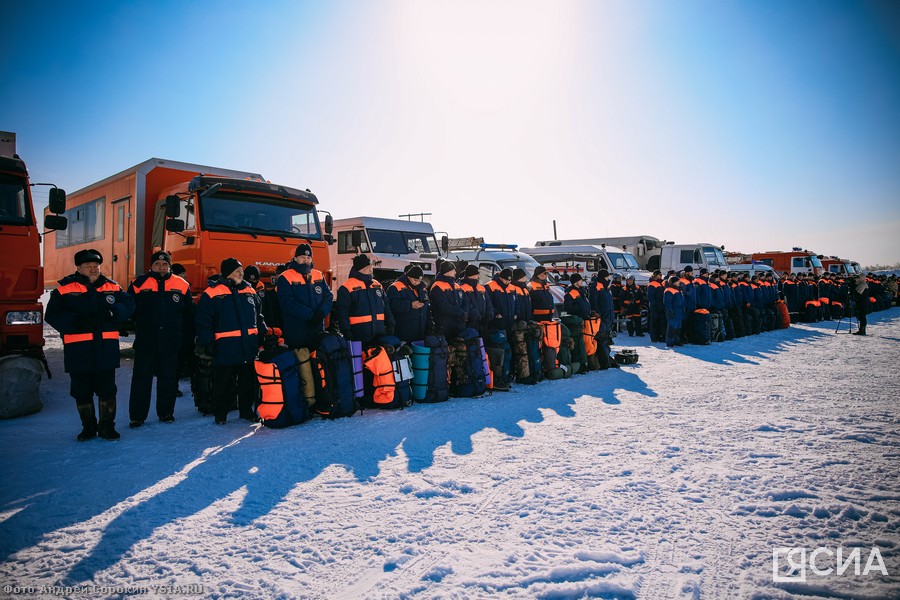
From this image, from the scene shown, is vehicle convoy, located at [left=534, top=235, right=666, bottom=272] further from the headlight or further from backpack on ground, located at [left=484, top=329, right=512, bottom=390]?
the headlight

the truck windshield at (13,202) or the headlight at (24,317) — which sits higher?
the truck windshield at (13,202)

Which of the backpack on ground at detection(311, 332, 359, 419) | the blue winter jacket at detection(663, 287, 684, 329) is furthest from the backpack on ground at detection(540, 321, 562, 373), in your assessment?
the blue winter jacket at detection(663, 287, 684, 329)

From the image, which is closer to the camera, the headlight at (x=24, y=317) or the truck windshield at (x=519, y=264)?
the headlight at (x=24, y=317)

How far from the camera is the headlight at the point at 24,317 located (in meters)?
5.68

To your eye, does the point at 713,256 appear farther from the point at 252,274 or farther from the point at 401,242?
the point at 252,274

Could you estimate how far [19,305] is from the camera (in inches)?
226

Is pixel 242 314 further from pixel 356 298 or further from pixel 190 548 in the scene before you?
pixel 190 548

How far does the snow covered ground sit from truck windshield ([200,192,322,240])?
3.17 meters

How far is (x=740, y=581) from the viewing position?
2.60 m

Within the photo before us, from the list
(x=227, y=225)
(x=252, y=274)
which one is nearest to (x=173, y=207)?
(x=227, y=225)

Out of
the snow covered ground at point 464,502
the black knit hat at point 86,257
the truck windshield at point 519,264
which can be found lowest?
the snow covered ground at point 464,502

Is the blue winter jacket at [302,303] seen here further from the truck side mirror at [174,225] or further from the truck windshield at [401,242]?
the truck windshield at [401,242]

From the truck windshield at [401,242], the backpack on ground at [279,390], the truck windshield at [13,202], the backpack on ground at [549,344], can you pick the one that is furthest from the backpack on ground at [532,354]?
the truck windshield at [13,202]

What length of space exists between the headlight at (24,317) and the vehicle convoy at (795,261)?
1219 inches
